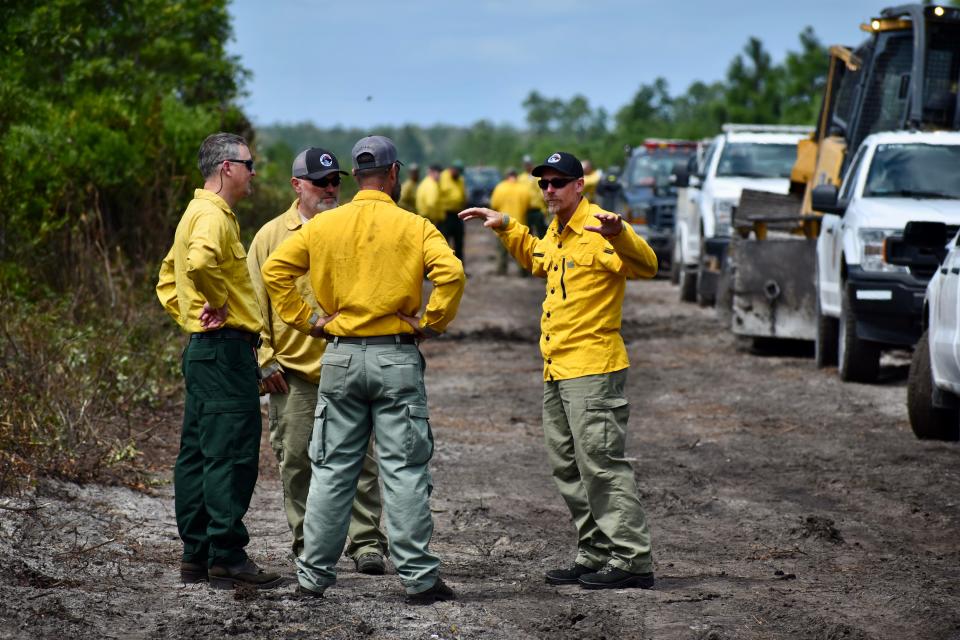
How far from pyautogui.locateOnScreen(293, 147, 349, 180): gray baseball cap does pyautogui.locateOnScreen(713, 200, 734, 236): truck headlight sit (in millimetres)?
12691

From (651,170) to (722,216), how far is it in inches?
332

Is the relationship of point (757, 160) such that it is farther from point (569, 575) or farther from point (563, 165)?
point (569, 575)

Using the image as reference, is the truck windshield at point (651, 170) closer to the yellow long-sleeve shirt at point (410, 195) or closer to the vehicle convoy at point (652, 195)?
the vehicle convoy at point (652, 195)

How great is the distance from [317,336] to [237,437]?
0.56 metres

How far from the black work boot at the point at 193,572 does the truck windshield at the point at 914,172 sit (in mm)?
8182

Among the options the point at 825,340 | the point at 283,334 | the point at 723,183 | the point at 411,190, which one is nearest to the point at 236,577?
the point at 283,334

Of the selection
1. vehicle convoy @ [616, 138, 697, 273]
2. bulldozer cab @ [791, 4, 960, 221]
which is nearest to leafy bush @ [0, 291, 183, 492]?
bulldozer cab @ [791, 4, 960, 221]

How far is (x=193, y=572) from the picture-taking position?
6531mm

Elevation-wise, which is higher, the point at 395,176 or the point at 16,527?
the point at 395,176

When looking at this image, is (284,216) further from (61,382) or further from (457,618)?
(61,382)

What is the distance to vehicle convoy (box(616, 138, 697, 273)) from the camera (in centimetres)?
2583

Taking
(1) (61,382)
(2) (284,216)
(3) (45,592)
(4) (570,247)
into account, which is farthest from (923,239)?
(3) (45,592)

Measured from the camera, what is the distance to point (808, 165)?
16.9 meters

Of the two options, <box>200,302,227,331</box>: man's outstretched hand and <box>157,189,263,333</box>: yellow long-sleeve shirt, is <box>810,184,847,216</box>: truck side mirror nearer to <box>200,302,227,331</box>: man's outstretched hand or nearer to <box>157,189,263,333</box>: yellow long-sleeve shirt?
<box>157,189,263,333</box>: yellow long-sleeve shirt
